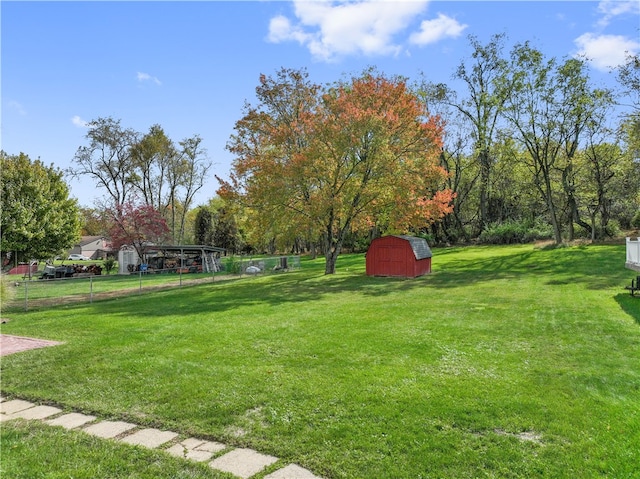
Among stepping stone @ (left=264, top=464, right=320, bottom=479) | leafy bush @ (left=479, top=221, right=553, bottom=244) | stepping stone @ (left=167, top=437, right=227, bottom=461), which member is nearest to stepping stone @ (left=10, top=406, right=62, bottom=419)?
stepping stone @ (left=167, top=437, right=227, bottom=461)

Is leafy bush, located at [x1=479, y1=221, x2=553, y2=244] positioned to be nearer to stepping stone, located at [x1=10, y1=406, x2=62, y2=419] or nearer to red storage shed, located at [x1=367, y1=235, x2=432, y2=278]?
red storage shed, located at [x1=367, y1=235, x2=432, y2=278]

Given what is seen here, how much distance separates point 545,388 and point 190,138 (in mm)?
42803

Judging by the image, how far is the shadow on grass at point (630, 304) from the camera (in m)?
9.18

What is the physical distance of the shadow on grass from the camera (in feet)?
30.1

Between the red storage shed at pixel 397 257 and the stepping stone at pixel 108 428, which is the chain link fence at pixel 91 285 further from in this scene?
the stepping stone at pixel 108 428

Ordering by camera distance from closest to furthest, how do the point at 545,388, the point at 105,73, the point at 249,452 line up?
the point at 249,452
the point at 545,388
the point at 105,73

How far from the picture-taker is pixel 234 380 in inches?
210

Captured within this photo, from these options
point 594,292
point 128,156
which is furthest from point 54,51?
point 128,156

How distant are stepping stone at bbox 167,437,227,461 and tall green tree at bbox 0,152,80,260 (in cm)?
2767

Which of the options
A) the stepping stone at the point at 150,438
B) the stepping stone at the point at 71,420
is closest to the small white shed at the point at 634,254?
the stepping stone at the point at 150,438

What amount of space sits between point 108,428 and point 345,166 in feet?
59.0

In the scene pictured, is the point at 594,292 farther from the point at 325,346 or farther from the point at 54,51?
the point at 54,51

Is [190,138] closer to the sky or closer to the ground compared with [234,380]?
closer to the sky

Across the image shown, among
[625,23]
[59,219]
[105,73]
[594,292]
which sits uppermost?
[625,23]
